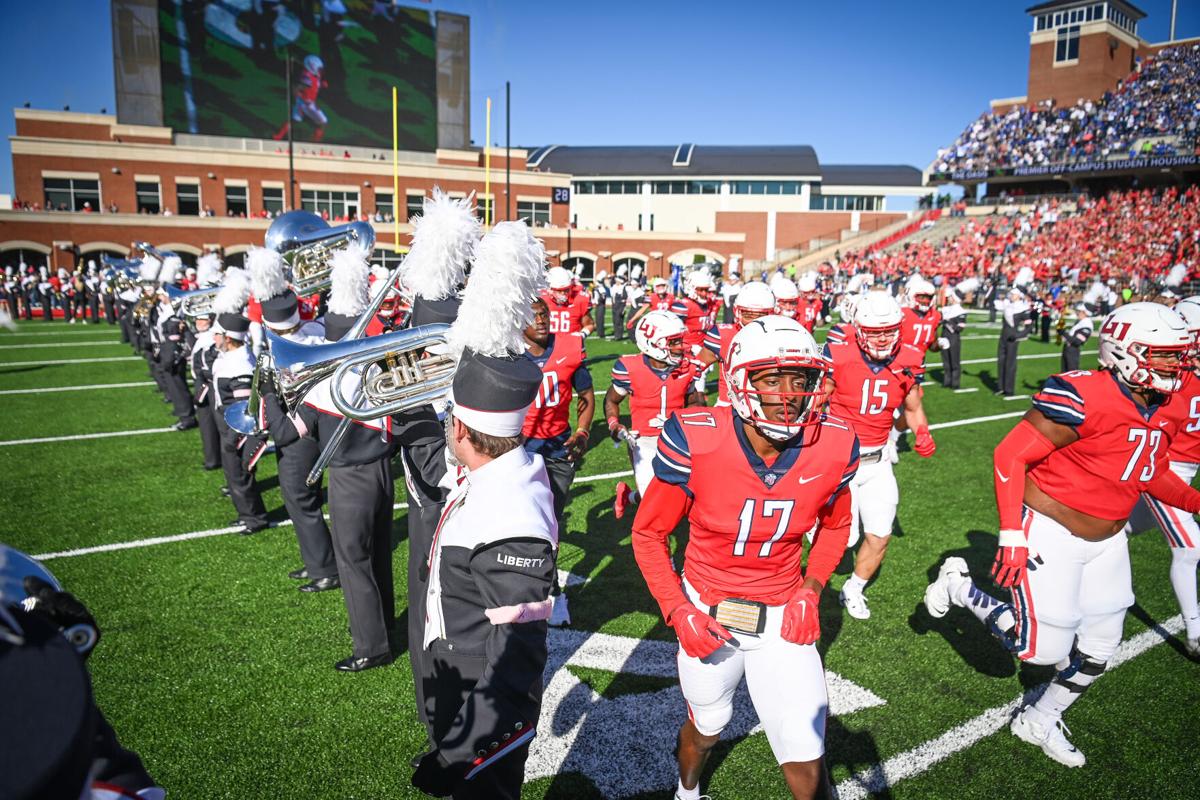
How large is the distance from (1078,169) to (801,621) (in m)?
55.3

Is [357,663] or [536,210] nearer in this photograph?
[357,663]

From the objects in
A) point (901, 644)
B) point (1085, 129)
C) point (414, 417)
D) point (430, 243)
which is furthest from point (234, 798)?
point (1085, 129)

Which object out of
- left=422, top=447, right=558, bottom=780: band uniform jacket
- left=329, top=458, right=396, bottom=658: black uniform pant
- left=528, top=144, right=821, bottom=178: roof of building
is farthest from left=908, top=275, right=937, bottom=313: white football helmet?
left=528, top=144, right=821, bottom=178: roof of building

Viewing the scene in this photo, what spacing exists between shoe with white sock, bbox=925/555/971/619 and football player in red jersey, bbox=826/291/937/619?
935 mm

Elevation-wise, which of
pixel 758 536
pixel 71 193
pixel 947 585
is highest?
pixel 71 193

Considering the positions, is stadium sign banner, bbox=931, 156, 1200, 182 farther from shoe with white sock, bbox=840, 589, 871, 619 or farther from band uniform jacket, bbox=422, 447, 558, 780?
band uniform jacket, bbox=422, 447, 558, 780

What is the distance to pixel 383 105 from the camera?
52.1 metres

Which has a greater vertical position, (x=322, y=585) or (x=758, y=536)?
(x=758, y=536)

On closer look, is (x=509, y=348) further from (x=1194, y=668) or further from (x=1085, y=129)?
(x=1085, y=129)

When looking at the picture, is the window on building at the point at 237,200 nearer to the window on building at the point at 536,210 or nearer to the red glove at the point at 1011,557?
the window on building at the point at 536,210

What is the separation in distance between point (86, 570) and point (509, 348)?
18.9ft

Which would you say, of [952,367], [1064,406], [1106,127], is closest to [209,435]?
[1064,406]

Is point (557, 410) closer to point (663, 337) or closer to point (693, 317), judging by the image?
point (663, 337)

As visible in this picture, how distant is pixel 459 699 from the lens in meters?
2.67
